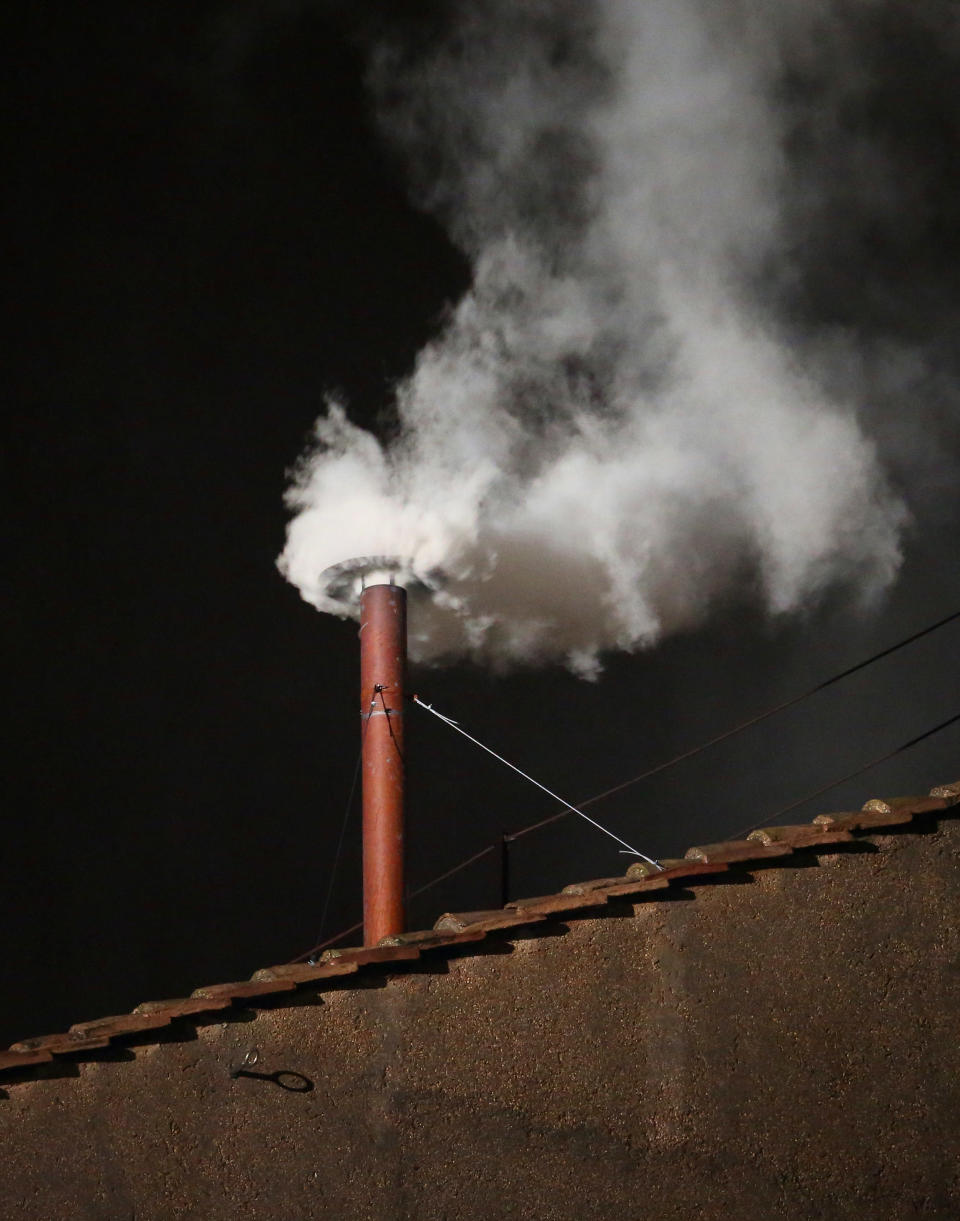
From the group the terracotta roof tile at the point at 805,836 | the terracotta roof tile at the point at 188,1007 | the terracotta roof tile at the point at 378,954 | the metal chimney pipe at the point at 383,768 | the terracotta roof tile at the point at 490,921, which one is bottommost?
the terracotta roof tile at the point at 188,1007

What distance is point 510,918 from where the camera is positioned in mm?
4828

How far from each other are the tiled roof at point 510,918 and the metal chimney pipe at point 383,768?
2.82 metres

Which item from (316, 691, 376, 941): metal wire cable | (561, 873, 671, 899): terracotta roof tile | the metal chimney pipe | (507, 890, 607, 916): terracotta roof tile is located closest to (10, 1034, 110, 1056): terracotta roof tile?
(507, 890, 607, 916): terracotta roof tile

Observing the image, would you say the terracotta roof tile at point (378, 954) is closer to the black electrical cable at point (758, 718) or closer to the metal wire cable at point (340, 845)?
the black electrical cable at point (758, 718)

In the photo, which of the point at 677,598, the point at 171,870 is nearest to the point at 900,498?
the point at 677,598

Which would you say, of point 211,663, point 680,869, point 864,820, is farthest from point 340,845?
point 864,820

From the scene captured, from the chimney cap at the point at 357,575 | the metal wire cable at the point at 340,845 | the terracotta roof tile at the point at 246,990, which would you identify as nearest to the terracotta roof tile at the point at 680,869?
the terracotta roof tile at the point at 246,990

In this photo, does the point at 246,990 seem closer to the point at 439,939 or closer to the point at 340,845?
the point at 439,939

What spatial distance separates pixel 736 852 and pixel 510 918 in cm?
97

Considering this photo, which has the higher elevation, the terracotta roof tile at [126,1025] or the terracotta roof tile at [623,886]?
the terracotta roof tile at [623,886]

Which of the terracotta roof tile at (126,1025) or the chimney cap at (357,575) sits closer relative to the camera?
the terracotta roof tile at (126,1025)

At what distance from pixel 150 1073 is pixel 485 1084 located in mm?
1415

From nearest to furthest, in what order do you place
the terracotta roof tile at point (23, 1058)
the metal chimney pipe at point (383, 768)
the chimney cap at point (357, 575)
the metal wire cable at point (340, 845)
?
the terracotta roof tile at point (23, 1058)
the metal chimney pipe at point (383, 768)
the chimney cap at point (357, 575)
the metal wire cable at point (340, 845)

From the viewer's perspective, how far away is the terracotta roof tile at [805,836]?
4906mm
